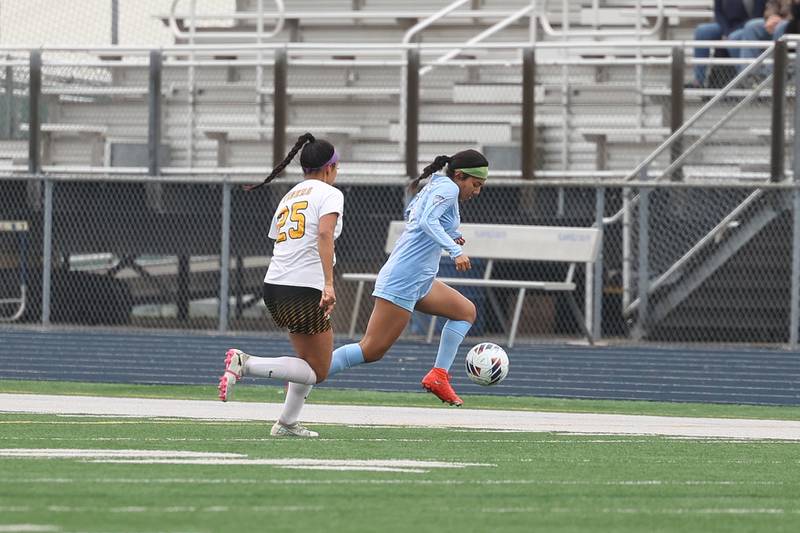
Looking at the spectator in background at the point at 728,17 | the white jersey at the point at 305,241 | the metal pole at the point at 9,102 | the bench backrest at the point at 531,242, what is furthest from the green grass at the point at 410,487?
the metal pole at the point at 9,102

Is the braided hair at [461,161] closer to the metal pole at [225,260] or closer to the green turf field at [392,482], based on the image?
the green turf field at [392,482]

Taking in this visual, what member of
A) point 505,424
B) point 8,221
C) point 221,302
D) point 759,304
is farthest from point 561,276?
point 505,424

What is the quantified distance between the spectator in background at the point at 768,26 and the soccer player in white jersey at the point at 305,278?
12.3 m

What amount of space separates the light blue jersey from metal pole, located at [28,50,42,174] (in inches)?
457

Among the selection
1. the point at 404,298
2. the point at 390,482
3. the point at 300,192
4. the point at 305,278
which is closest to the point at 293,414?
the point at 305,278


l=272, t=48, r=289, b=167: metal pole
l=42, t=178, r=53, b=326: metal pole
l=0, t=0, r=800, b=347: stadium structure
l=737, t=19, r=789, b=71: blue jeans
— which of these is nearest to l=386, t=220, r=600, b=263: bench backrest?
l=0, t=0, r=800, b=347: stadium structure

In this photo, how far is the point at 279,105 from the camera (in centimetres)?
2198

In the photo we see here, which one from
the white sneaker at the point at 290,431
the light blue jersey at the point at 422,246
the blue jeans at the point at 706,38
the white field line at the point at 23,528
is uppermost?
the blue jeans at the point at 706,38

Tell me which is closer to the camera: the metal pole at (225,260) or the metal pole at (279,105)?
the metal pole at (225,260)

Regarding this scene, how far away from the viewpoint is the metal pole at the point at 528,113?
21.2 m

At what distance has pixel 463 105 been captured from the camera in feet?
74.2

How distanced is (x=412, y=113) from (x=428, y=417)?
387 inches

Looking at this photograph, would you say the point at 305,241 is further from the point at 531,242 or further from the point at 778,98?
the point at 778,98

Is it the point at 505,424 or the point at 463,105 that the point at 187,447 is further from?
the point at 463,105
